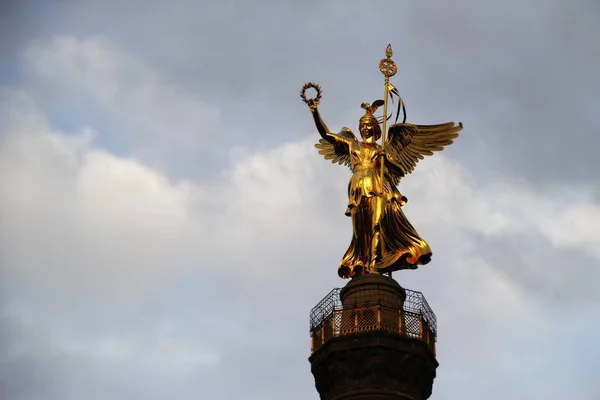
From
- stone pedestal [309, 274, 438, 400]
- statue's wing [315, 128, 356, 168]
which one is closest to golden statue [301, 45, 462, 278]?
statue's wing [315, 128, 356, 168]

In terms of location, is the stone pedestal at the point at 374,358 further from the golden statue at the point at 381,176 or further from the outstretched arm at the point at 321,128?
the outstretched arm at the point at 321,128

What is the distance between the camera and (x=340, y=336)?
50.4m

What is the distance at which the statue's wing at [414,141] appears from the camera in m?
56.9

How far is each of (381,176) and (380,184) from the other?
471 mm

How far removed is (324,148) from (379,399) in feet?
44.5

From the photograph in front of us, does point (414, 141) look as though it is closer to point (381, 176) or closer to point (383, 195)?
point (381, 176)

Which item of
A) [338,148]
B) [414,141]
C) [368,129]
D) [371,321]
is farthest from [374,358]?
[414,141]

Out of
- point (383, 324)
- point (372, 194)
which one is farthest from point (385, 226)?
point (383, 324)

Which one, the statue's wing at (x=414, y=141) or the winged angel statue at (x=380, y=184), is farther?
the statue's wing at (x=414, y=141)

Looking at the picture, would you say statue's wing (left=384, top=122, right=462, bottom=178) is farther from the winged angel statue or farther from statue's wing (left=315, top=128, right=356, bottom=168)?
statue's wing (left=315, top=128, right=356, bottom=168)

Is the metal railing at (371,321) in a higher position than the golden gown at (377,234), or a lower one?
lower

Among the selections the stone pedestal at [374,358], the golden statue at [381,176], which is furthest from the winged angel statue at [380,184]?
the stone pedestal at [374,358]

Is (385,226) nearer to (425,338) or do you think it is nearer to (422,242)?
(422,242)

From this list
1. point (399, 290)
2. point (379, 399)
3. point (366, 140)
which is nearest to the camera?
point (379, 399)
